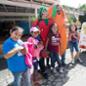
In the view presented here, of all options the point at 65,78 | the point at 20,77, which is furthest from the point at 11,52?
the point at 65,78

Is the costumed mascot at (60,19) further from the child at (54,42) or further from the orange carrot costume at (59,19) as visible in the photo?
the child at (54,42)

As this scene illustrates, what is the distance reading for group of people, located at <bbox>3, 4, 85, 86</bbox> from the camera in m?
4.87

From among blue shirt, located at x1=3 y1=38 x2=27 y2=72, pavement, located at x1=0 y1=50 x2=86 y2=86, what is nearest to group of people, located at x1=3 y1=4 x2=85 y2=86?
blue shirt, located at x1=3 y1=38 x2=27 y2=72

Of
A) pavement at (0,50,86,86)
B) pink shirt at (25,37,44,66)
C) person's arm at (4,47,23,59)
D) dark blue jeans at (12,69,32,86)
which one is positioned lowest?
pavement at (0,50,86,86)

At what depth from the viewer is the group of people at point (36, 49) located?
487 centimetres

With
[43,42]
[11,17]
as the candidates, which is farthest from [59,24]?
[11,17]

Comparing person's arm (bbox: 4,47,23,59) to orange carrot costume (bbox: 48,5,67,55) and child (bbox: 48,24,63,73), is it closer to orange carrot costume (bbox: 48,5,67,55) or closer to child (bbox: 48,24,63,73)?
child (bbox: 48,24,63,73)

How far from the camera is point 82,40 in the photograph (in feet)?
33.1

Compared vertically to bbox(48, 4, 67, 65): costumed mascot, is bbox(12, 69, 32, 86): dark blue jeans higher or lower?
lower

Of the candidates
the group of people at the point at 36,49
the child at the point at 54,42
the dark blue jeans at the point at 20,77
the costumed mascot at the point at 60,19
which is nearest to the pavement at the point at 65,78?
the group of people at the point at 36,49

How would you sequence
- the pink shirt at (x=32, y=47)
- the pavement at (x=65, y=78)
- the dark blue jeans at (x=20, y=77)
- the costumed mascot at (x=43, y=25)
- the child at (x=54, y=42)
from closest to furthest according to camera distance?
1. the dark blue jeans at (x=20, y=77)
2. the pink shirt at (x=32, y=47)
3. the pavement at (x=65, y=78)
4. the costumed mascot at (x=43, y=25)
5. the child at (x=54, y=42)

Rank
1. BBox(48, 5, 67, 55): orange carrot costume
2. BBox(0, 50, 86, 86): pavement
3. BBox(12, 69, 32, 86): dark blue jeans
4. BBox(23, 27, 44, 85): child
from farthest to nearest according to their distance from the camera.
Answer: BBox(48, 5, 67, 55): orange carrot costume < BBox(0, 50, 86, 86): pavement < BBox(23, 27, 44, 85): child < BBox(12, 69, 32, 86): dark blue jeans

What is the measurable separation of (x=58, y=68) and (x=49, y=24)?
1.54 metres

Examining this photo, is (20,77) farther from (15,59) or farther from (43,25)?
(43,25)
